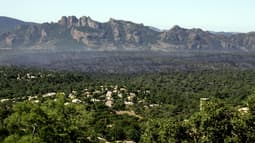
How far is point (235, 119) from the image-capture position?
4325cm

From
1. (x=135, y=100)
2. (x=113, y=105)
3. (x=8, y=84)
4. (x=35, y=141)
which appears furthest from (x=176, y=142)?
(x=8, y=84)

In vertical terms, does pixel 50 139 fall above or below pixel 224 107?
below

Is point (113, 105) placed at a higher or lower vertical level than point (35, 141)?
lower

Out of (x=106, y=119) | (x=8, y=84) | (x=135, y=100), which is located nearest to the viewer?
(x=106, y=119)

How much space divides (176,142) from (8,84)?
13377 centimetres

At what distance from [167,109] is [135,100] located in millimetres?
11343

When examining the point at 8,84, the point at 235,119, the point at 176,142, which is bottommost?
the point at 8,84

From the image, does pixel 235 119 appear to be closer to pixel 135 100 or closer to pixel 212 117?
pixel 212 117

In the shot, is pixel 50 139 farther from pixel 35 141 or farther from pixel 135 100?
pixel 135 100

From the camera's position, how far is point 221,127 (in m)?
43.0

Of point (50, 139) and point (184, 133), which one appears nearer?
point (50, 139)

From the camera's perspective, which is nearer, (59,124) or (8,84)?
(59,124)

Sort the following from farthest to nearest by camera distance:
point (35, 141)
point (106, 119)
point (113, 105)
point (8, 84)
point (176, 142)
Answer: point (8, 84) → point (113, 105) → point (106, 119) → point (176, 142) → point (35, 141)

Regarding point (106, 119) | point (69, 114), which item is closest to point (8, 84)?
point (106, 119)
